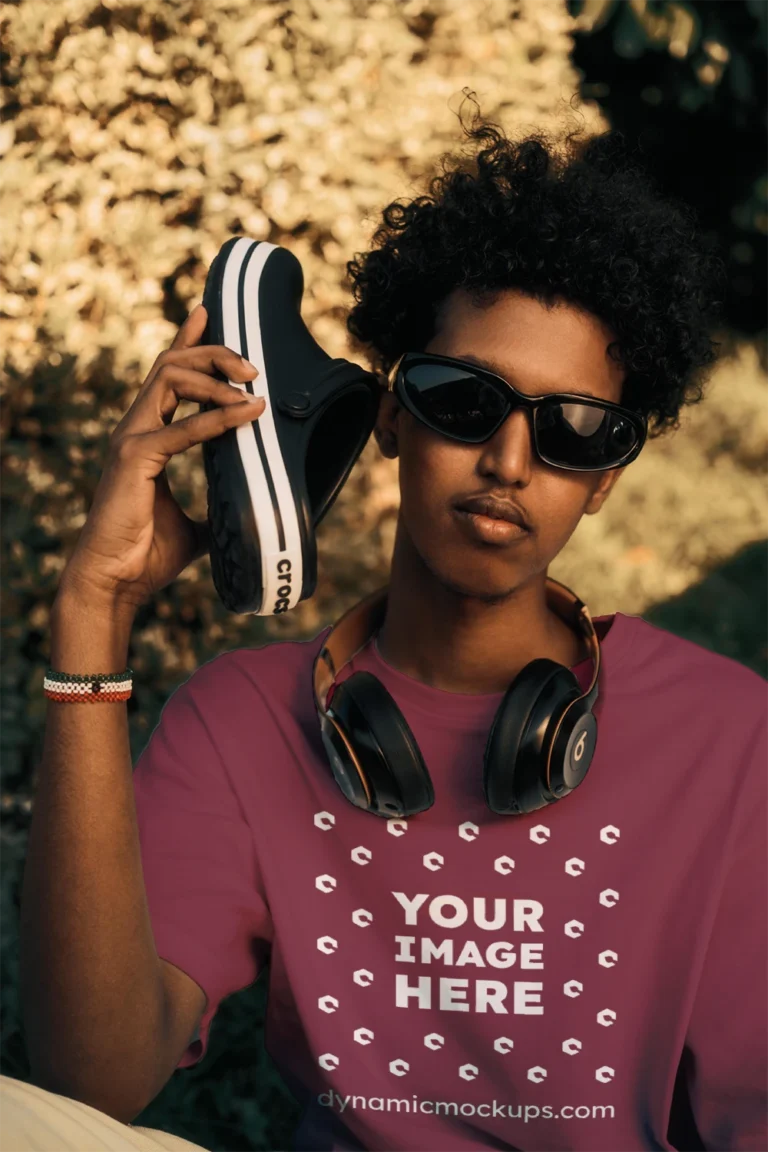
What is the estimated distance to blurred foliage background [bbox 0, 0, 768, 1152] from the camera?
3295 mm

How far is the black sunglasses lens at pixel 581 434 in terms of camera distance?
6.85ft

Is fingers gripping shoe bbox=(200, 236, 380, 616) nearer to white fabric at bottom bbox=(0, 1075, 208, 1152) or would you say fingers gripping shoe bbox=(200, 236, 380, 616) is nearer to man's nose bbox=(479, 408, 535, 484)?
man's nose bbox=(479, 408, 535, 484)

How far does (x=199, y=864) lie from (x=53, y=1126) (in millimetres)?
553

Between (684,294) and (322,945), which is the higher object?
(684,294)

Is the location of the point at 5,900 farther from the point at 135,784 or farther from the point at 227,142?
the point at 227,142

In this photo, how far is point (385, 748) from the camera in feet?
6.47

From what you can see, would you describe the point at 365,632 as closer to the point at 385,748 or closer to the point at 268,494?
the point at 385,748

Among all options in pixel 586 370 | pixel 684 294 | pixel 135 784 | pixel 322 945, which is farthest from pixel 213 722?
pixel 684 294

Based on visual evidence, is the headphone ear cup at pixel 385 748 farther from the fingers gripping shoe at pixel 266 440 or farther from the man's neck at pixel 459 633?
the man's neck at pixel 459 633

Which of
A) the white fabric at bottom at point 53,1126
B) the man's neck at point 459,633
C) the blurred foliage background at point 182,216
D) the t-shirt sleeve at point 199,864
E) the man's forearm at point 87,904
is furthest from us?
the blurred foliage background at point 182,216

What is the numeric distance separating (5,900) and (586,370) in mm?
2039

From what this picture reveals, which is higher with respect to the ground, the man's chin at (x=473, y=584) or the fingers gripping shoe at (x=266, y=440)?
the fingers gripping shoe at (x=266, y=440)

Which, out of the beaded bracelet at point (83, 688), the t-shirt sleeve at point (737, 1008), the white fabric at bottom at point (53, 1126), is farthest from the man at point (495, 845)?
the beaded bracelet at point (83, 688)

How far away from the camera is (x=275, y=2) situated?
12.0 ft
